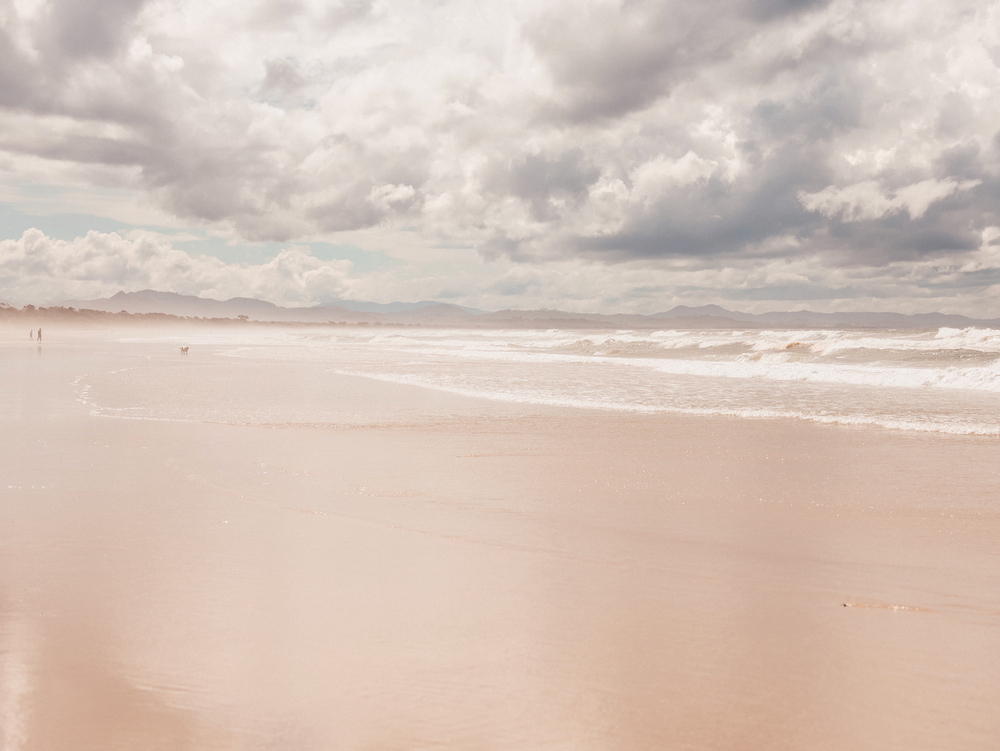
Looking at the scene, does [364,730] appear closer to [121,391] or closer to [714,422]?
[714,422]

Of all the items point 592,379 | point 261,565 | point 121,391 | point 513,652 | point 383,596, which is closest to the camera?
point 513,652

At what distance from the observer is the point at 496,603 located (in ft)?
13.5

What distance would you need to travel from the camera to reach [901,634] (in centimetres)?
375

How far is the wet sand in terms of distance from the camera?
2.91 metres

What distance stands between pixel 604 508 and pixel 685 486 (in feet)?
4.37

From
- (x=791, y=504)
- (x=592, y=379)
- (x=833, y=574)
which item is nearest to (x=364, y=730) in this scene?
(x=833, y=574)

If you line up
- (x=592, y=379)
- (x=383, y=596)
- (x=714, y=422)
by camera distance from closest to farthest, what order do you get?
(x=383, y=596) → (x=714, y=422) → (x=592, y=379)

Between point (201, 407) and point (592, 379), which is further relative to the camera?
point (592, 379)

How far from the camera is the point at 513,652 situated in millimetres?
3465

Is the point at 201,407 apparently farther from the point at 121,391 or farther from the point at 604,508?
the point at 604,508

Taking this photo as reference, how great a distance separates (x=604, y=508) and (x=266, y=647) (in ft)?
12.1

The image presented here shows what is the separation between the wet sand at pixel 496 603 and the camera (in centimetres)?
291

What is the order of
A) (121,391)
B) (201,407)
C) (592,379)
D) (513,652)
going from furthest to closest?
(592,379) → (121,391) → (201,407) → (513,652)

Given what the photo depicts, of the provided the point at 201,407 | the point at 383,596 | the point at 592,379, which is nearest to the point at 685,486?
the point at 383,596
